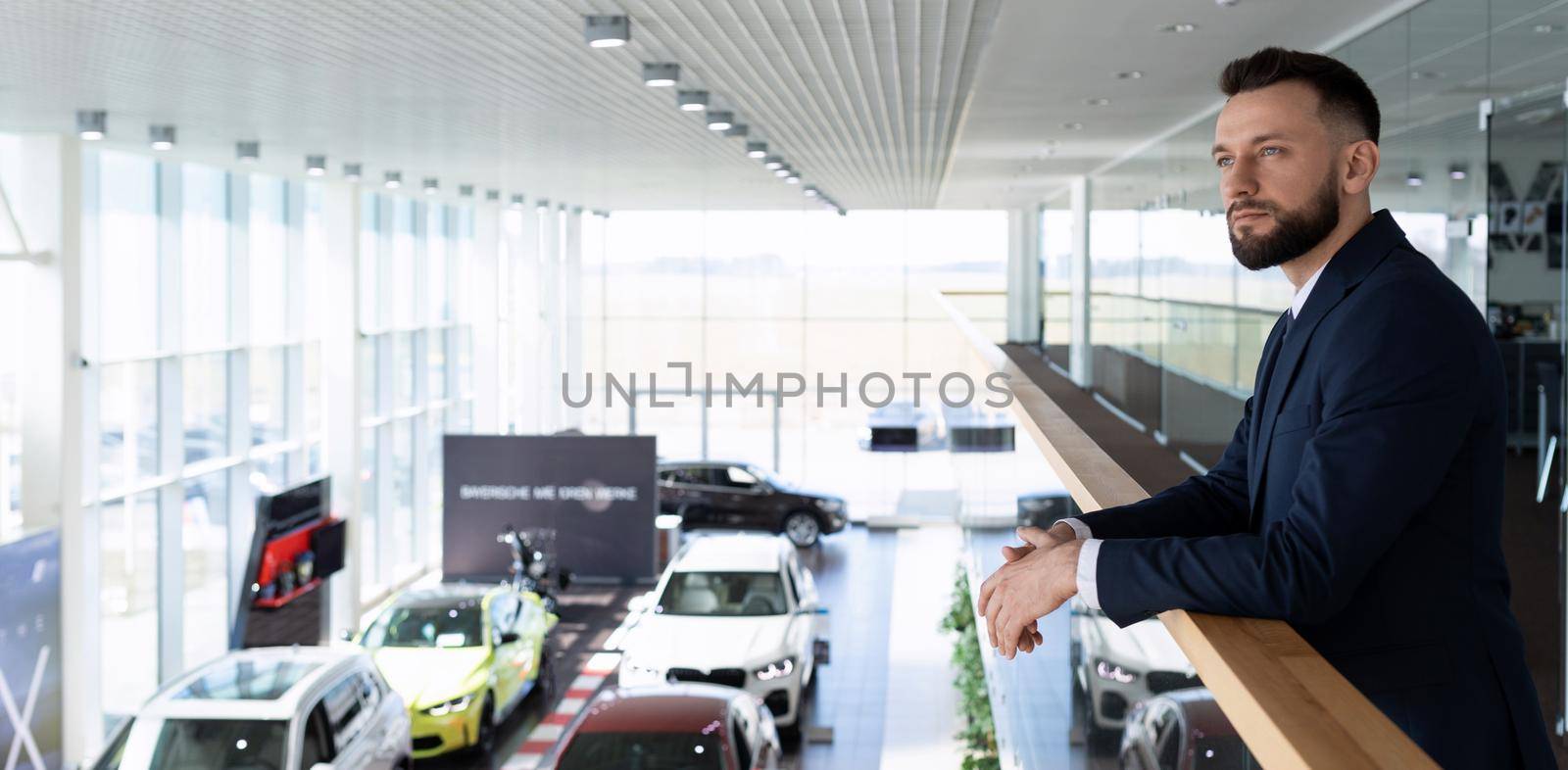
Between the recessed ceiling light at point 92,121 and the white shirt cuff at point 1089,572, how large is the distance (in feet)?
32.7

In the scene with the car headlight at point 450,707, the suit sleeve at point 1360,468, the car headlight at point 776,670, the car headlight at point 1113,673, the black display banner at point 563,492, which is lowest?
the car headlight at point 450,707

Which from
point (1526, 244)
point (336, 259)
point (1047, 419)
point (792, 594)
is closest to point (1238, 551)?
point (1047, 419)

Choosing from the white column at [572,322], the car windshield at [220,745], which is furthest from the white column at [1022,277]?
the car windshield at [220,745]

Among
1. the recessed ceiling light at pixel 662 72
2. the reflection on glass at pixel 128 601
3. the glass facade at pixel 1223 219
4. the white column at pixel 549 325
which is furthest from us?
the white column at pixel 549 325

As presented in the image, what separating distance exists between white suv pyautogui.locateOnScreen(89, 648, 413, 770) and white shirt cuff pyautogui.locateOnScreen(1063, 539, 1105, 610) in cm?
827

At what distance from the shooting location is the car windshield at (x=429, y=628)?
43.1 ft

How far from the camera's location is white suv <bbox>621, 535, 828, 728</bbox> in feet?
42.1

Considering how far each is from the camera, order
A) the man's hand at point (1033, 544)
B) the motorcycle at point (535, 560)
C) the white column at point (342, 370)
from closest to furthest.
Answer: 1. the man's hand at point (1033, 544)
2. the motorcycle at point (535, 560)
3. the white column at point (342, 370)

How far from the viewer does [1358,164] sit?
1413 millimetres

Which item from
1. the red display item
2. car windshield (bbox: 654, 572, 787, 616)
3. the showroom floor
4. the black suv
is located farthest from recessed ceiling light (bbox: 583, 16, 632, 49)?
the black suv

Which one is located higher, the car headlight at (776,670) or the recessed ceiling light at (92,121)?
the recessed ceiling light at (92,121)

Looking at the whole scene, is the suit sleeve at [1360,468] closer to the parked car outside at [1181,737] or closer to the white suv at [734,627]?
the parked car outside at [1181,737]

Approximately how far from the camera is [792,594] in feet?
46.6

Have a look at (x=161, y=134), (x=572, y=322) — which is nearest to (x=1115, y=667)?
(x=161, y=134)
